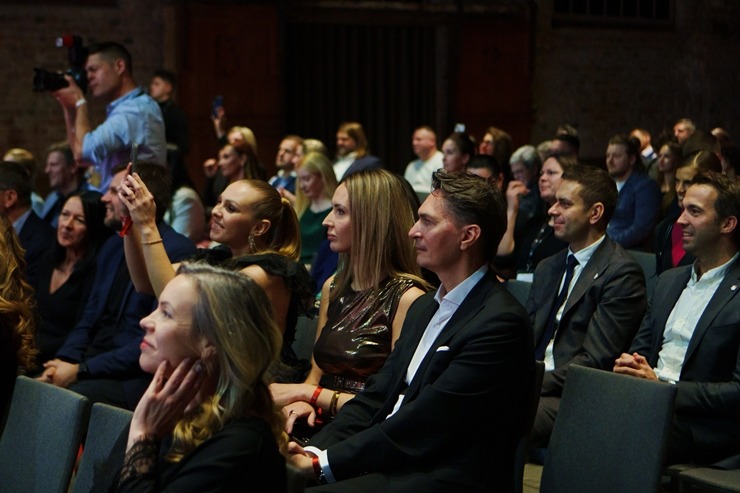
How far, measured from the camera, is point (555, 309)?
15.0ft

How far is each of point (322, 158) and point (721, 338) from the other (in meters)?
3.85

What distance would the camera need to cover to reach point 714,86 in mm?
Result: 15352

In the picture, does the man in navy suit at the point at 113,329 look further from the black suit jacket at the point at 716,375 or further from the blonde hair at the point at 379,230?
the black suit jacket at the point at 716,375

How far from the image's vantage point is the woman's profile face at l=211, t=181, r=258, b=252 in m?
4.05

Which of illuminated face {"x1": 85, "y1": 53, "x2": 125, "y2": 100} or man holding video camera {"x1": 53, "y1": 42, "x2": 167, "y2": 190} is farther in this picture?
illuminated face {"x1": 85, "y1": 53, "x2": 125, "y2": 100}

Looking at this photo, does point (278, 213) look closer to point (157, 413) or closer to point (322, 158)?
point (157, 413)

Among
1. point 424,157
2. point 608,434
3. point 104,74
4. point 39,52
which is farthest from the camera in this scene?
point 39,52

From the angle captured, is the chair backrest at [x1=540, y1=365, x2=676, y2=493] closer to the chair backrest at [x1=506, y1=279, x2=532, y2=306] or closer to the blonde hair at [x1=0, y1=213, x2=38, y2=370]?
the chair backrest at [x1=506, y1=279, x2=532, y2=306]

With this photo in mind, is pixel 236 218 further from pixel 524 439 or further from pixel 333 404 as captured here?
pixel 524 439

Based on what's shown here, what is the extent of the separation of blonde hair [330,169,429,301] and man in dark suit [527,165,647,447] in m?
0.83

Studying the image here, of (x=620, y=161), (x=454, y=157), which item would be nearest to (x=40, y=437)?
(x=620, y=161)

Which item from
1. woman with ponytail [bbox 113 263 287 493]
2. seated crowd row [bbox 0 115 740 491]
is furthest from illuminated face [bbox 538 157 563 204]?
woman with ponytail [bbox 113 263 287 493]

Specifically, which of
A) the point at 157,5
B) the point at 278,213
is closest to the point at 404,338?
the point at 278,213

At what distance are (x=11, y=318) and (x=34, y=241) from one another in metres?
2.19
